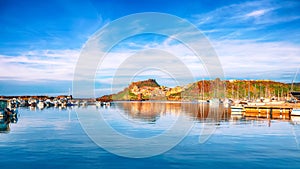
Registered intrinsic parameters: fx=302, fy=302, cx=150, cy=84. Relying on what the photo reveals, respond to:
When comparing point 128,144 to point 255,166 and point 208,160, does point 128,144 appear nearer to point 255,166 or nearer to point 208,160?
point 208,160

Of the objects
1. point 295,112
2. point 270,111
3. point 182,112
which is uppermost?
point 295,112

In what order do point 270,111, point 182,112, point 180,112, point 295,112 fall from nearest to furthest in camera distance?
point 295,112
point 270,111
point 180,112
point 182,112

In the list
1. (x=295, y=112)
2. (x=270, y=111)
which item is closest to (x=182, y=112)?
(x=270, y=111)

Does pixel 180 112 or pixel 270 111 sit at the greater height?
pixel 270 111

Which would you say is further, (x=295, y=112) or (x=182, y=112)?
(x=182, y=112)

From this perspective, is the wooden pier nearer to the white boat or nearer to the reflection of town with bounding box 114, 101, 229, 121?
the white boat

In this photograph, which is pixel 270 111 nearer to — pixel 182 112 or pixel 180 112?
pixel 182 112

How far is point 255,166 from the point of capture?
1991cm

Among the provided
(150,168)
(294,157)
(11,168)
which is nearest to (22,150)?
(11,168)

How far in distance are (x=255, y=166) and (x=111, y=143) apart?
44.3 ft

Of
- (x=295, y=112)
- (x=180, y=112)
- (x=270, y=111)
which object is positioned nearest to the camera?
(x=295, y=112)

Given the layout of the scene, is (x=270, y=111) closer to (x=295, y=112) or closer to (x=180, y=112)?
(x=295, y=112)

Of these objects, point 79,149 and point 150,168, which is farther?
point 79,149

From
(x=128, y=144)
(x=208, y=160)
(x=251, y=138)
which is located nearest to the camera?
(x=208, y=160)
